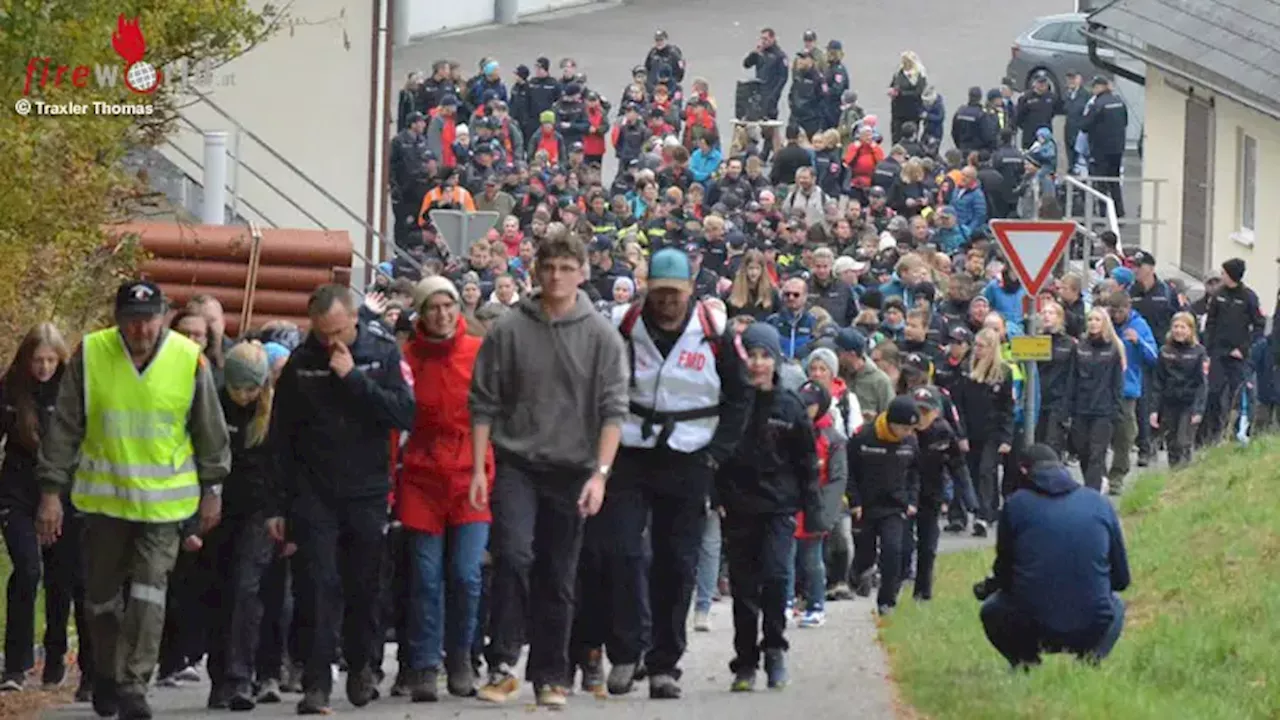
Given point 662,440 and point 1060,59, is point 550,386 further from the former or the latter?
point 1060,59

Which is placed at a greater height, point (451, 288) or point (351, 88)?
point (351, 88)

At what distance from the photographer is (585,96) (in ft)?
139

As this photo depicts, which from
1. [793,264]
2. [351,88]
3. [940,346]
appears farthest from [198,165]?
[940,346]

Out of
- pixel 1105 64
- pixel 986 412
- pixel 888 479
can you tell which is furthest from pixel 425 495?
pixel 1105 64

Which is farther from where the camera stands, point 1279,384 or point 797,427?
point 1279,384

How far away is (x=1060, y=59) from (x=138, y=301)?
120ft

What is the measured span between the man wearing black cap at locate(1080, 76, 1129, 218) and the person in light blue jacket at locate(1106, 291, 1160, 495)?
15.0m

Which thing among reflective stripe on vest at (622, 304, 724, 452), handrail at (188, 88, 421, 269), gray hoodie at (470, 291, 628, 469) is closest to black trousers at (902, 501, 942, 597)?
reflective stripe on vest at (622, 304, 724, 452)

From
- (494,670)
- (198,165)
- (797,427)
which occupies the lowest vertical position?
(494,670)

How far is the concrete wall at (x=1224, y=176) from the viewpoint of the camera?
34.7 metres

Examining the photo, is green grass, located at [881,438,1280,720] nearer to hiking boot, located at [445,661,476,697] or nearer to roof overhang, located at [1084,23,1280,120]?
hiking boot, located at [445,661,476,697]

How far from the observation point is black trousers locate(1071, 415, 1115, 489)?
24609 mm

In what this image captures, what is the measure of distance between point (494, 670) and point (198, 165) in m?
16.6

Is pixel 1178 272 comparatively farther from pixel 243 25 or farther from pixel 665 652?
pixel 665 652
